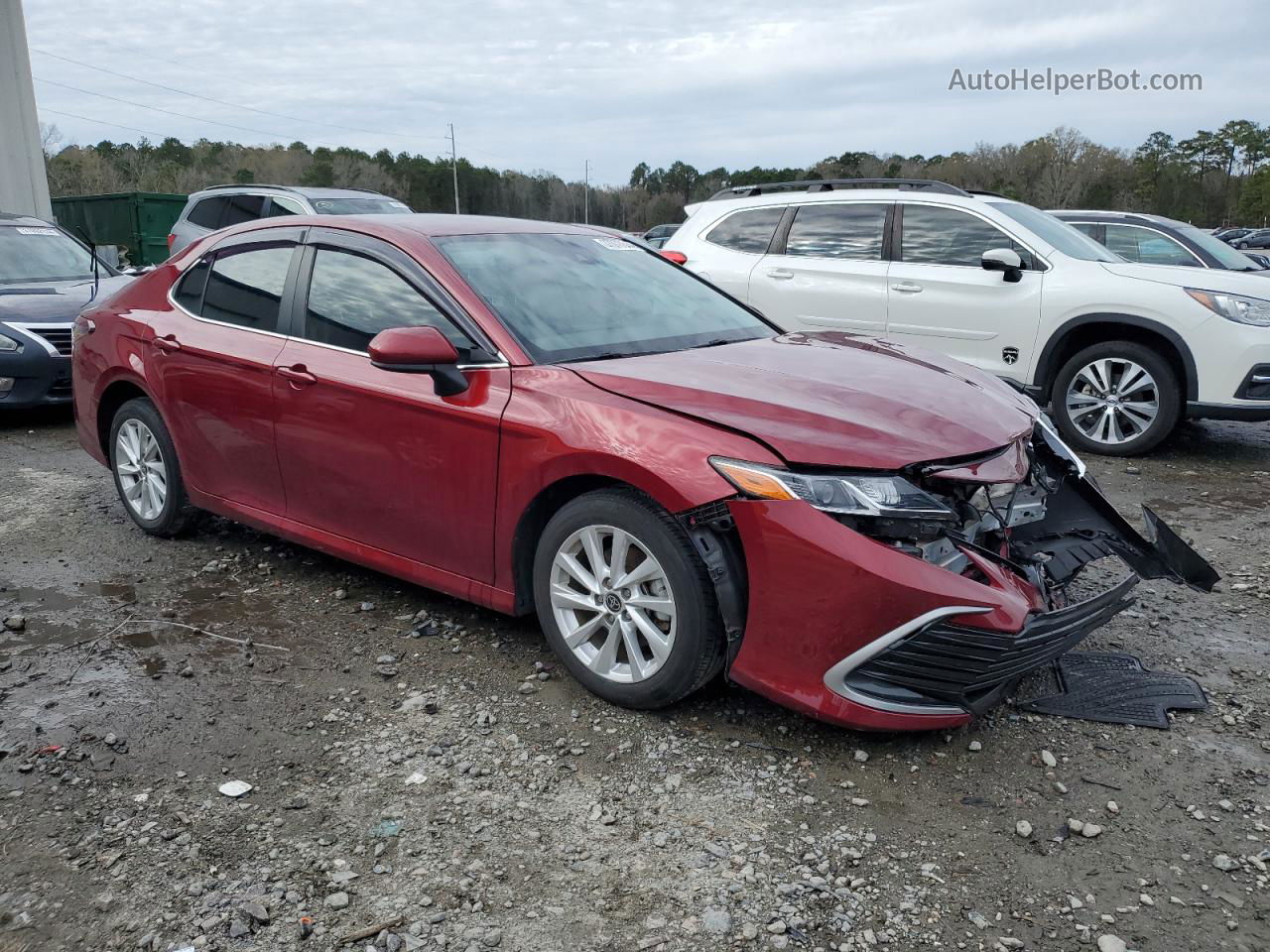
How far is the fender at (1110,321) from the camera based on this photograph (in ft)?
22.8

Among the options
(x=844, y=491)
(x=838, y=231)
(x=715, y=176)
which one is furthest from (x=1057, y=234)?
(x=715, y=176)

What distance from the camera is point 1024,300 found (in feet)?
24.1

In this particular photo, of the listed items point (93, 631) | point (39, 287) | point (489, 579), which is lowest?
point (93, 631)

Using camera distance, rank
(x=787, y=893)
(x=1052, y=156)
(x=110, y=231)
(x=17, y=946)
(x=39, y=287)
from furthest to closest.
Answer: (x=1052, y=156) → (x=110, y=231) → (x=39, y=287) → (x=787, y=893) → (x=17, y=946)

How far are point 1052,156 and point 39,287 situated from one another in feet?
248

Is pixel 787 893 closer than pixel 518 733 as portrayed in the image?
Yes

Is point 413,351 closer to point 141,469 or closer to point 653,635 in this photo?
point 653,635

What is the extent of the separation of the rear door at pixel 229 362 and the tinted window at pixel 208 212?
8.35 meters

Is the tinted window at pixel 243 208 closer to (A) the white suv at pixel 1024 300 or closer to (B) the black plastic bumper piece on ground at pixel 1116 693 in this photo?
(A) the white suv at pixel 1024 300

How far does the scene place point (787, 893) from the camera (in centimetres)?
254

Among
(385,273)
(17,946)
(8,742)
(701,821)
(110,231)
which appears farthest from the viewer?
(110,231)

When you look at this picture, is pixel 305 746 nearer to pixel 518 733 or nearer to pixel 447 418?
pixel 518 733

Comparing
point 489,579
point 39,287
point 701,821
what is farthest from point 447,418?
point 39,287

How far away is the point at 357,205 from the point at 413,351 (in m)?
9.25
